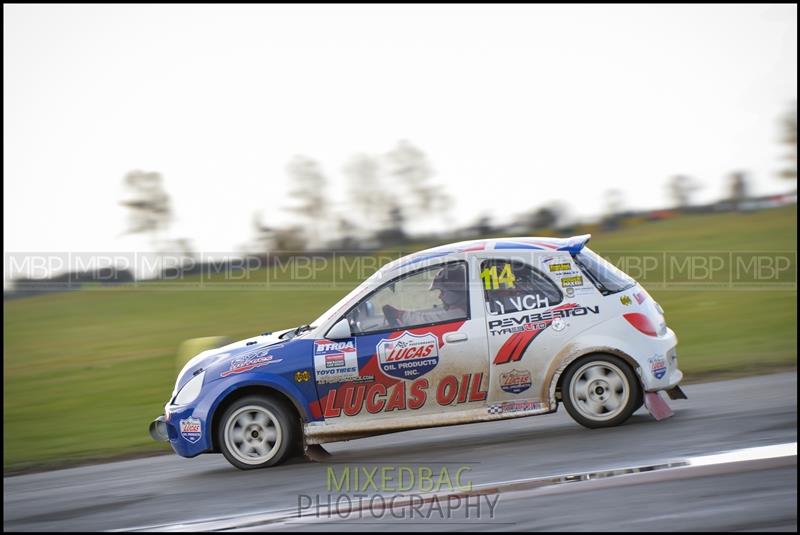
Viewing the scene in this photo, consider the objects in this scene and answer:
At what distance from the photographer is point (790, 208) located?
3828cm

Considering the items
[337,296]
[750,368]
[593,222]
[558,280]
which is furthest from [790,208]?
[558,280]

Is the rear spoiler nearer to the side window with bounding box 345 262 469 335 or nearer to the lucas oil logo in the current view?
the side window with bounding box 345 262 469 335

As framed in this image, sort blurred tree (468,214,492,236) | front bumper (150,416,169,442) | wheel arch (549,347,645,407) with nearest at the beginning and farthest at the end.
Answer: wheel arch (549,347,645,407) → front bumper (150,416,169,442) → blurred tree (468,214,492,236)

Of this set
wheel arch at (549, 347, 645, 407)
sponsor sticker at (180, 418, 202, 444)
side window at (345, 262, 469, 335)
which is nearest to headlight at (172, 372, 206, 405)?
sponsor sticker at (180, 418, 202, 444)

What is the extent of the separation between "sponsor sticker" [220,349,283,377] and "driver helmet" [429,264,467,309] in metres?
1.47

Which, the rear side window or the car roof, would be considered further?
the car roof

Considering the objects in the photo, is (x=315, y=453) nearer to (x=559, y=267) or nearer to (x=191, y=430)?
(x=191, y=430)

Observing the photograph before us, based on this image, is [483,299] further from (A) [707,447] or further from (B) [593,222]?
(B) [593,222]

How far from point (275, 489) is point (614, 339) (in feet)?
9.77

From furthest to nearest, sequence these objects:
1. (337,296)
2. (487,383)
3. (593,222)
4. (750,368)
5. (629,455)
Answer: (593,222) → (337,296) → (750,368) → (487,383) → (629,455)

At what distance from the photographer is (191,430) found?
7.54m

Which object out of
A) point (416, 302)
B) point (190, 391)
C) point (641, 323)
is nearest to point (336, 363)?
point (416, 302)

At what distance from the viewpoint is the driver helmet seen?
7547mm

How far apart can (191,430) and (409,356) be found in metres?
1.94
